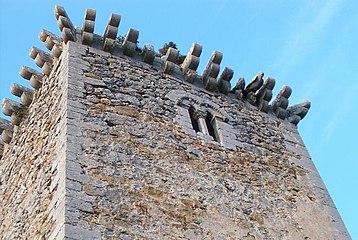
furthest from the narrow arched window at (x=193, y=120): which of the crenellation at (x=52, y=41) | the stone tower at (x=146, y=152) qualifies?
the crenellation at (x=52, y=41)

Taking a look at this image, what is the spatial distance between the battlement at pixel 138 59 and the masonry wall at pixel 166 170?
203mm

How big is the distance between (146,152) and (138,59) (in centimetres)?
246

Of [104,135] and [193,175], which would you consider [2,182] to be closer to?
[104,135]

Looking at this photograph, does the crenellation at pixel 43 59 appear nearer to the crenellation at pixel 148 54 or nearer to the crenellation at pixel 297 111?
the crenellation at pixel 148 54

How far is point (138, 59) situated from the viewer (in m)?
9.91

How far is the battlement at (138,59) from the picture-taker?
9.71 metres

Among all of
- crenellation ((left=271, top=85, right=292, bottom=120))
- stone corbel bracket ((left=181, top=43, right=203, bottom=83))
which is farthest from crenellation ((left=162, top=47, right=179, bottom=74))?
crenellation ((left=271, top=85, right=292, bottom=120))

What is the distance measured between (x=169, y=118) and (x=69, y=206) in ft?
8.23

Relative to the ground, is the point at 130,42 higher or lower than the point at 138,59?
higher

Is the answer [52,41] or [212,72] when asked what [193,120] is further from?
[52,41]

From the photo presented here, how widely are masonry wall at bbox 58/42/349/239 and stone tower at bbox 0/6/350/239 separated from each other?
0.6 inches

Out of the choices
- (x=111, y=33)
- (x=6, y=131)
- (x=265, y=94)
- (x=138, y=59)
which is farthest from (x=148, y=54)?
(x=6, y=131)

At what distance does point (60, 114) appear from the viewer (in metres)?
8.15

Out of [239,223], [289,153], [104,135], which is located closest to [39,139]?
[104,135]
